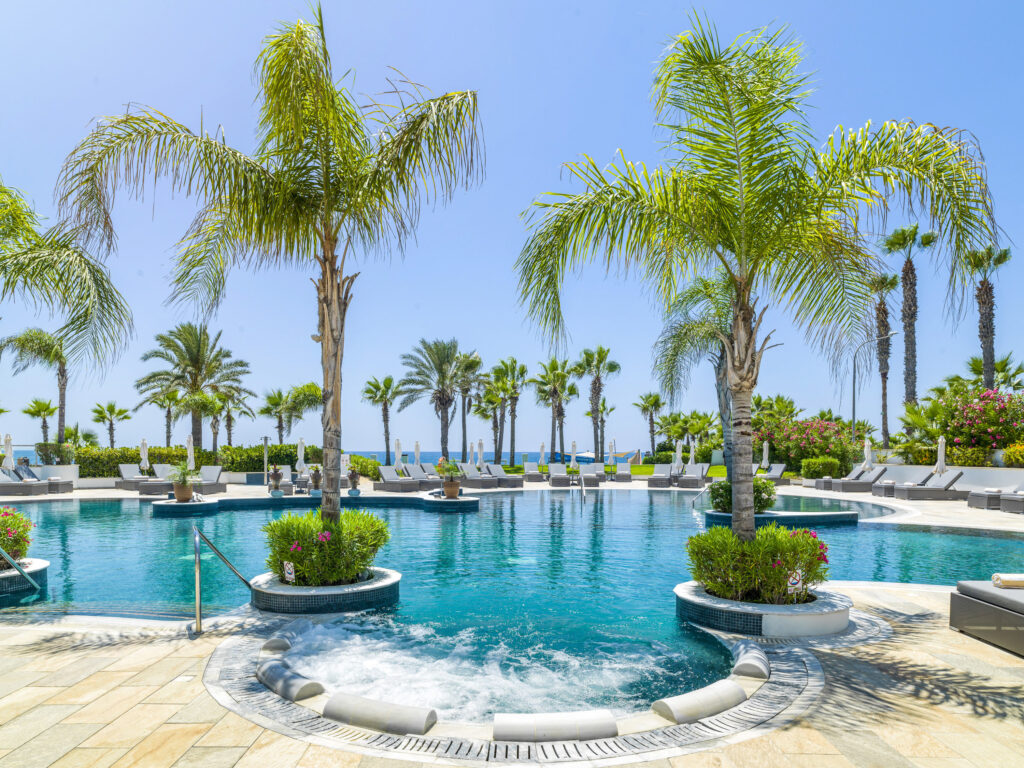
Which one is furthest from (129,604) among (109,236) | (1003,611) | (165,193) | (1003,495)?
(1003,495)

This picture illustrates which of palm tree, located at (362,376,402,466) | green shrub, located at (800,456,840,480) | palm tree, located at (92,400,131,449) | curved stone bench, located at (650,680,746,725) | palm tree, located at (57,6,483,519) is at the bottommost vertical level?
green shrub, located at (800,456,840,480)

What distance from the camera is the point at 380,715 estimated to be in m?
3.98

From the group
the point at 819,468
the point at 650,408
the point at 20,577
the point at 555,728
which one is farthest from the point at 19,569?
the point at 650,408

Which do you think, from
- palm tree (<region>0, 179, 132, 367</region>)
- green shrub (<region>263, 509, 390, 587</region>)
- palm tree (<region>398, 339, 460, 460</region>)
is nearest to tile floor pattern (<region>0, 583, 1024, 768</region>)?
green shrub (<region>263, 509, 390, 587</region>)

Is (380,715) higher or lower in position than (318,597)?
higher

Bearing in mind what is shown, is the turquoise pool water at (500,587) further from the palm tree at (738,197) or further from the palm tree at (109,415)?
the palm tree at (109,415)

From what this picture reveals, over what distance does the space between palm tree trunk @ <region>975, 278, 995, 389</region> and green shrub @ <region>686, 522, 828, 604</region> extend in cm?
2849

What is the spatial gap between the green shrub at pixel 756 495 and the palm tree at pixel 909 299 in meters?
22.9

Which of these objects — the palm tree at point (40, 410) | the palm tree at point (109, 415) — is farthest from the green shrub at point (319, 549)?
the palm tree at point (109, 415)

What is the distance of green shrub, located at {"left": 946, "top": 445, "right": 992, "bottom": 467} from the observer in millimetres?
22609

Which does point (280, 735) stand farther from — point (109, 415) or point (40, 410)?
point (109, 415)

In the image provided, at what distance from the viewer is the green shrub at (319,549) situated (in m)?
7.21

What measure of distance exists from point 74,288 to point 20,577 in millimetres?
3683

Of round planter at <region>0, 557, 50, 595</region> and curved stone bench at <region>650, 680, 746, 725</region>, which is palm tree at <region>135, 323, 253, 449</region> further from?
curved stone bench at <region>650, 680, 746, 725</region>
